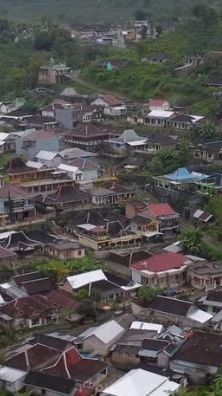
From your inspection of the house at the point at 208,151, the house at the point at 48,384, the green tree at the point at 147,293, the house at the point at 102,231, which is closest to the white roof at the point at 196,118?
the house at the point at 208,151

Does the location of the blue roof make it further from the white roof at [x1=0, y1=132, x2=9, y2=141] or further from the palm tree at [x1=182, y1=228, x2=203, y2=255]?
the white roof at [x1=0, y1=132, x2=9, y2=141]

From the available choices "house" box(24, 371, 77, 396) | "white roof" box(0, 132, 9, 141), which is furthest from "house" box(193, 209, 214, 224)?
"white roof" box(0, 132, 9, 141)

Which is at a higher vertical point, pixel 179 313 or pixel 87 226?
pixel 87 226

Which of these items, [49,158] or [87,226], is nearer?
[87,226]

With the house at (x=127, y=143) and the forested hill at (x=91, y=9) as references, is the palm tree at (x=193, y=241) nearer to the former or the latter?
the house at (x=127, y=143)

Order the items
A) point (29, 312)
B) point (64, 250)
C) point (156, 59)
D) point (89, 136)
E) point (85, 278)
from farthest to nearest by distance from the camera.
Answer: point (156, 59), point (89, 136), point (64, 250), point (85, 278), point (29, 312)

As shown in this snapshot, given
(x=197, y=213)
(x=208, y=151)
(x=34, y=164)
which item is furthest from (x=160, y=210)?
(x=34, y=164)

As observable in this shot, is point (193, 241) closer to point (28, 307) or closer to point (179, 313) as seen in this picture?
point (179, 313)
